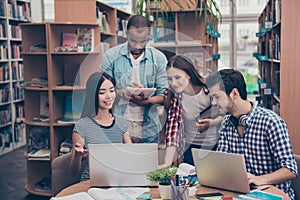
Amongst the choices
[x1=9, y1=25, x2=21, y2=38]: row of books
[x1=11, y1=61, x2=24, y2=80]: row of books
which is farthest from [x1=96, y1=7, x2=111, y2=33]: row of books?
[x1=11, y1=61, x2=24, y2=80]: row of books

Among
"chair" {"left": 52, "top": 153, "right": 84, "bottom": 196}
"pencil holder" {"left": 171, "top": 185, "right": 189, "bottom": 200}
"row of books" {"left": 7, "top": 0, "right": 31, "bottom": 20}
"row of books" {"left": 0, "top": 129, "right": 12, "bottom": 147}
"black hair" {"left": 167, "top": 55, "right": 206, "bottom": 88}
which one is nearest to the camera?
"pencil holder" {"left": 171, "top": 185, "right": 189, "bottom": 200}

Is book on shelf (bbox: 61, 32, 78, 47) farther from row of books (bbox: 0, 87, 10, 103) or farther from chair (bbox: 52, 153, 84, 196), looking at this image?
row of books (bbox: 0, 87, 10, 103)

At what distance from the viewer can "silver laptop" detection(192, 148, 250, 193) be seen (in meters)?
1.96

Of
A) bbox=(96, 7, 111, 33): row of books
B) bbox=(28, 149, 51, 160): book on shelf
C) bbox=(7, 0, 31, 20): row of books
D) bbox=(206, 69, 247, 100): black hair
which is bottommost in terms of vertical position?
bbox=(28, 149, 51, 160): book on shelf

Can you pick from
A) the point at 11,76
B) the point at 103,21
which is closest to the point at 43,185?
the point at 103,21

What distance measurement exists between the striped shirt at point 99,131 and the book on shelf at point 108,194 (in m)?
A: 0.29

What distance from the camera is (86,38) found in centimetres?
423

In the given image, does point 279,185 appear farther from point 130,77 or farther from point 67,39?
point 67,39

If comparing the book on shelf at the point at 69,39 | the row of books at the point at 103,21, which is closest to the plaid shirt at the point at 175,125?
the book on shelf at the point at 69,39

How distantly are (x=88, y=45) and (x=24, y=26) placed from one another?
2.03 ft

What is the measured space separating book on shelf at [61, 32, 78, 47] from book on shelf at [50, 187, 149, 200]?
230cm

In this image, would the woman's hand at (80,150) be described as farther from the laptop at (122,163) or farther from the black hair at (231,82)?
the black hair at (231,82)

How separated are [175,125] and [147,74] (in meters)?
0.28

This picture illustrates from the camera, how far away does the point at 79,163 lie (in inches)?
96.0
